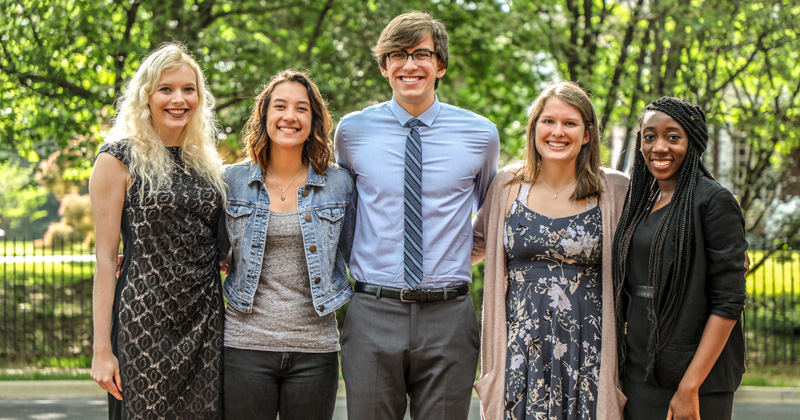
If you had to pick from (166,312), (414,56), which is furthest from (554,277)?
(166,312)

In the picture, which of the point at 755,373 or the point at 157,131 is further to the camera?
the point at 755,373

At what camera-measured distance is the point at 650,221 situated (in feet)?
10.3

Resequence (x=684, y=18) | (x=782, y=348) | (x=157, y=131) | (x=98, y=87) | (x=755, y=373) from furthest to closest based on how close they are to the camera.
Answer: (x=782, y=348) < (x=755, y=373) < (x=98, y=87) < (x=684, y=18) < (x=157, y=131)

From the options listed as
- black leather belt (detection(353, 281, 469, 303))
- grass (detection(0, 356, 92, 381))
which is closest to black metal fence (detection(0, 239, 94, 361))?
grass (detection(0, 356, 92, 381))

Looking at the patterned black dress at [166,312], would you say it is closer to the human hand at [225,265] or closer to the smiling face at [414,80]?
the human hand at [225,265]

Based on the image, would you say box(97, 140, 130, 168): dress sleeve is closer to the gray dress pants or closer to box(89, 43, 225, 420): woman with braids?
box(89, 43, 225, 420): woman with braids

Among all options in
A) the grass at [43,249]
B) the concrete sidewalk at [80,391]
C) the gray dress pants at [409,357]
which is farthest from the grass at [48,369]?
the gray dress pants at [409,357]

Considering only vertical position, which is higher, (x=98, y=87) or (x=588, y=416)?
(x=98, y=87)

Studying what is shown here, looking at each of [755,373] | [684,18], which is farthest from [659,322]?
[755,373]

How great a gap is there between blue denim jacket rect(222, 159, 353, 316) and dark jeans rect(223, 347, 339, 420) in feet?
0.79

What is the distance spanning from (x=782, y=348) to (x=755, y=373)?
150 cm

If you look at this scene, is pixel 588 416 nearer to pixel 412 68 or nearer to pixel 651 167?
pixel 651 167

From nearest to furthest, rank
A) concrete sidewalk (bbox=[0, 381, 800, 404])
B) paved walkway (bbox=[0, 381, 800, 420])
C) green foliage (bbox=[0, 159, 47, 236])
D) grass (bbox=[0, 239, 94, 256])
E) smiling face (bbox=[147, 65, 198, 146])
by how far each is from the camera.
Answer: smiling face (bbox=[147, 65, 198, 146]) → paved walkway (bbox=[0, 381, 800, 420]) → concrete sidewalk (bbox=[0, 381, 800, 404]) → grass (bbox=[0, 239, 94, 256]) → green foliage (bbox=[0, 159, 47, 236])

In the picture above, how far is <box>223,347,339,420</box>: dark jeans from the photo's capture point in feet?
10.9
